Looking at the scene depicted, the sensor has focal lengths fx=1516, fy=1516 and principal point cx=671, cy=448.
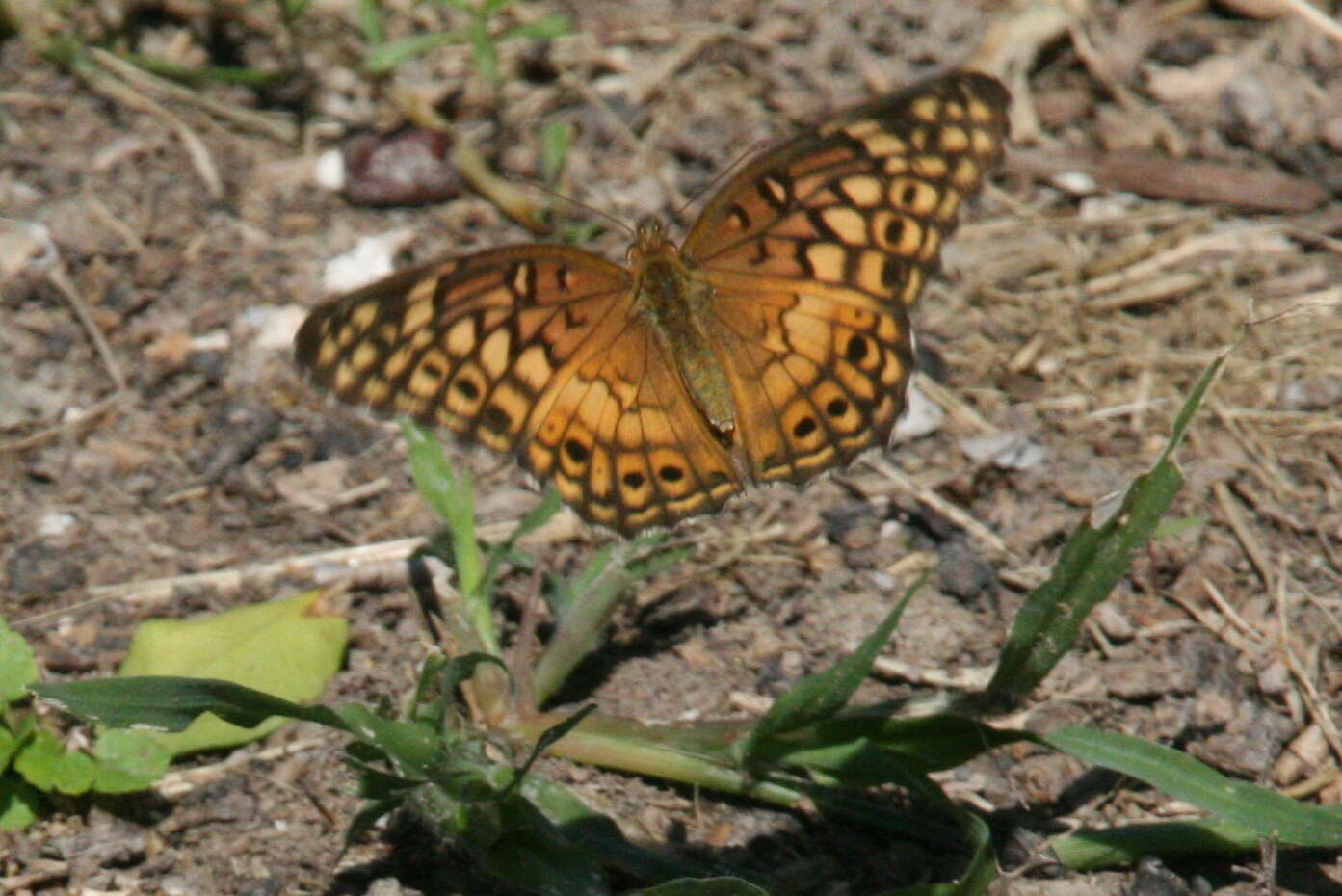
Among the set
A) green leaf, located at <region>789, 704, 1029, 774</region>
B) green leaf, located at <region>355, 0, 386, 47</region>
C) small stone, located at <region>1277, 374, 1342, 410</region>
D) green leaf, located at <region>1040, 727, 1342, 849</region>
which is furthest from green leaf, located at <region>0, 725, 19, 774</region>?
small stone, located at <region>1277, 374, 1342, 410</region>

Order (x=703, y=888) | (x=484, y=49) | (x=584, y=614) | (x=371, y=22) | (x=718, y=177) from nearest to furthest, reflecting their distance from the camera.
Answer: (x=703, y=888)
(x=584, y=614)
(x=718, y=177)
(x=484, y=49)
(x=371, y=22)

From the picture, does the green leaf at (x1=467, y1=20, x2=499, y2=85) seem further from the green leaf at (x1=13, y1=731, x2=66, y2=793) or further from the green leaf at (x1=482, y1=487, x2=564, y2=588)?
the green leaf at (x1=13, y1=731, x2=66, y2=793)

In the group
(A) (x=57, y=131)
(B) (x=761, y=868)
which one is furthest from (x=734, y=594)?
(A) (x=57, y=131)

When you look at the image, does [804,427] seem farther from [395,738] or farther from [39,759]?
[39,759]

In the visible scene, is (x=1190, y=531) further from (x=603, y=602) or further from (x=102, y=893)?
(x=102, y=893)

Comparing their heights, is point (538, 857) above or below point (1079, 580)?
below

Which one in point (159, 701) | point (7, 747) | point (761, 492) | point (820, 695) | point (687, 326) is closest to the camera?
point (159, 701)

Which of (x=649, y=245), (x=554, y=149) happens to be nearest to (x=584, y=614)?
(x=649, y=245)

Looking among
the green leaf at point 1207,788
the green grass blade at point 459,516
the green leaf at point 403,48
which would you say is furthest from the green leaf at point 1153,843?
the green leaf at point 403,48
